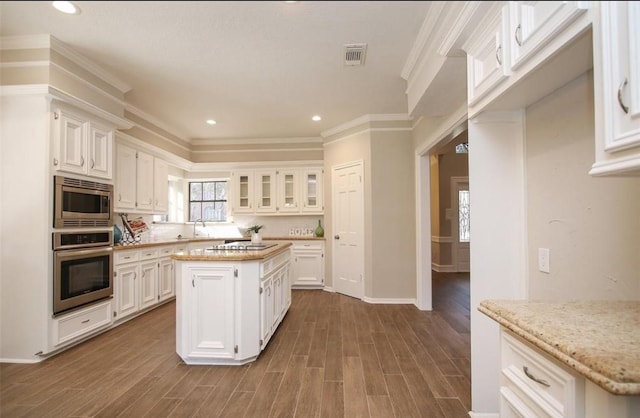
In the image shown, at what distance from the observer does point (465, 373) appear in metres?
2.16

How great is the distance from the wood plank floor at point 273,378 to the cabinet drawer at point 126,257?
0.73 meters

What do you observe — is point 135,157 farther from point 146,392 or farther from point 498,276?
point 498,276

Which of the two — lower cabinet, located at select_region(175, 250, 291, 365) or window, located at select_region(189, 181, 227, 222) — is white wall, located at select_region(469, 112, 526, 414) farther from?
window, located at select_region(189, 181, 227, 222)

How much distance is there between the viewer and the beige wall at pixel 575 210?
3.73 feet

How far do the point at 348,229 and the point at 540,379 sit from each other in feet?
11.8

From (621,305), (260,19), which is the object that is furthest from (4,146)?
(621,305)

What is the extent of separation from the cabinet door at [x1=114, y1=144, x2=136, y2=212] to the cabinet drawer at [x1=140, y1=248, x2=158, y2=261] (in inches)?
23.6

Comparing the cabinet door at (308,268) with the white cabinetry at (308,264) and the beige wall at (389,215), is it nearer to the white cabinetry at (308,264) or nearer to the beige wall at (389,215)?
the white cabinetry at (308,264)

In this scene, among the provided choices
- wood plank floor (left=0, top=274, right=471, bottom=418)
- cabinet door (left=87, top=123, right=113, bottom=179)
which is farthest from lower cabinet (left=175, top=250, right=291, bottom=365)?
cabinet door (left=87, top=123, right=113, bottom=179)

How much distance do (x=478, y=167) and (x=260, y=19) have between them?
53.4 inches

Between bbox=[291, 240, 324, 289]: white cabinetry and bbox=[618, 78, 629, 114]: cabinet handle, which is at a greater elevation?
bbox=[618, 78, 629, 114]: cabinet handle

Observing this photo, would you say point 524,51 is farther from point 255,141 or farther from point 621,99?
point 255,141

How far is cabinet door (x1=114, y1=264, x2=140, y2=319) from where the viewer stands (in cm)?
311

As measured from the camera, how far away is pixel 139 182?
3.86 metres
